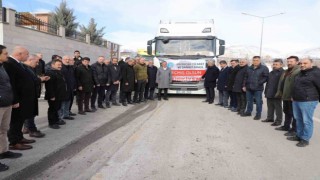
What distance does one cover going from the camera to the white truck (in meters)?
14.1

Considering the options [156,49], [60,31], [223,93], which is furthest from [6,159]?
[60,31]

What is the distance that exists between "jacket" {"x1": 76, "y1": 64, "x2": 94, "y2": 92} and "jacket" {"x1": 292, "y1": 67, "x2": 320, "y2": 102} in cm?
579

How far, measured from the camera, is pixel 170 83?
14156 mm

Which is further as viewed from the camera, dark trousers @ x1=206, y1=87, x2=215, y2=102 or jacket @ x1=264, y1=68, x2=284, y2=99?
dark trousers @ x1=206, y1=87, x2=215, y2=102

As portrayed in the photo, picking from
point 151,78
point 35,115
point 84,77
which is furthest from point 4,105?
point 151,78

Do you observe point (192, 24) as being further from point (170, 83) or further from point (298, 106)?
point (298, 106)

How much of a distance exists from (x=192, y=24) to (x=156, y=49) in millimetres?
2077

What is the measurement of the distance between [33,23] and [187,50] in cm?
1214

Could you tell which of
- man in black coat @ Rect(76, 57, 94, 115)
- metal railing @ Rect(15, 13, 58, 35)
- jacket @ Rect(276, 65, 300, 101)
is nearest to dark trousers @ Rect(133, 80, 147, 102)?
man in black coat @ Rect(76, 57, 94, 115)

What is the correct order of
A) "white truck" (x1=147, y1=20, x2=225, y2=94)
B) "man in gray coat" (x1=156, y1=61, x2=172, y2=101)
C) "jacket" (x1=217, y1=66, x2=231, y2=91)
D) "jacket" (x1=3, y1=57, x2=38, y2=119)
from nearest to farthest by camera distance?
"jacket" (x1=3, y1=57, x2=38, y2=119) < "jacket" (x1=217, y1=66, x2=231, y2=91) < "man in gray coat" (x1=156, y1=61, x2=172, y2=101) < "white truck" (x1=147, y1=20, x2=225, y2=94)

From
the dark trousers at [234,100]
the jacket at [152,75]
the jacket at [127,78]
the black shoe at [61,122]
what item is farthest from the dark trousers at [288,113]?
the jacket at [152,75]

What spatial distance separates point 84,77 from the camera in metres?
9.38

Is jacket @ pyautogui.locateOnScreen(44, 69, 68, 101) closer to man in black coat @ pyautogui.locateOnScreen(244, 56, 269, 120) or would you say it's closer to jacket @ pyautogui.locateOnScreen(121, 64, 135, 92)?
jacket @ pyautogui.locateOnScreen(121, 64, 135, 92)

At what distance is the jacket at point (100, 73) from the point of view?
10062mm
